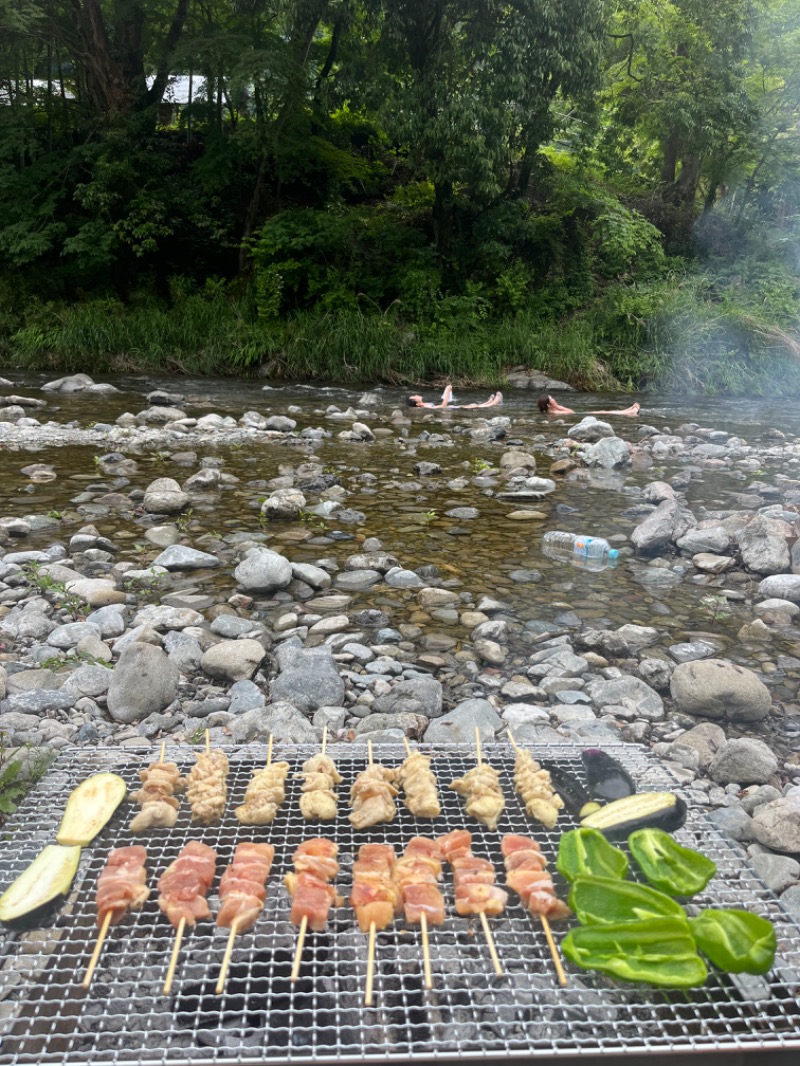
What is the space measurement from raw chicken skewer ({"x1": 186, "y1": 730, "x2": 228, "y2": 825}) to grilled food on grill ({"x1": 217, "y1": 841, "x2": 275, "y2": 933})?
20cm

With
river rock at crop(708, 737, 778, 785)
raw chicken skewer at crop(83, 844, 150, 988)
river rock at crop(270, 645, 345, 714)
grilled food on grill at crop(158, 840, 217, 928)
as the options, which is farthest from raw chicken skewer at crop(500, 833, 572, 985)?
river rock at crop(270, 645, 345, 714)

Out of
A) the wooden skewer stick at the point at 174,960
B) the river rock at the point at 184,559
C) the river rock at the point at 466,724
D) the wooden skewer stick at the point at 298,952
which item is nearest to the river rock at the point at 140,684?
the river rock at the point at 466,724

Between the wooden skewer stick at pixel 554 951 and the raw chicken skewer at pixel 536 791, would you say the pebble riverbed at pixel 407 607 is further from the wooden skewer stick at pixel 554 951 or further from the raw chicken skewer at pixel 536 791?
the wooden skewer stick at pixel 554 951

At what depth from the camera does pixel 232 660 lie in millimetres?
3895

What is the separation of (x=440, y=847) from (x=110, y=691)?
5.98 feet

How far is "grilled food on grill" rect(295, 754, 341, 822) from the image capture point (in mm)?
2477

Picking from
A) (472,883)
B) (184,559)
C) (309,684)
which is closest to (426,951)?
(472,883)

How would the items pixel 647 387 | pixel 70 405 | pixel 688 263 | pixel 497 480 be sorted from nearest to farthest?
pixel 497 480 → pixel 70 405 → pixel 647 387 → pixel 688 263

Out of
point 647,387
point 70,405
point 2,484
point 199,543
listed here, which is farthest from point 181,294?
point 199,543

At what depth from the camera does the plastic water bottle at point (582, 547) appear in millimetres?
6004

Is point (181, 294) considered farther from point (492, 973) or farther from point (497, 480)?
point (492, 973)

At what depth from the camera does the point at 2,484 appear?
760cm

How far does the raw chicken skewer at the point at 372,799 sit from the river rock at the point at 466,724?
0.60m

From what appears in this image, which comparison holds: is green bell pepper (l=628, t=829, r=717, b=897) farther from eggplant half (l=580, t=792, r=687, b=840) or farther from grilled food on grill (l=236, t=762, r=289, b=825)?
grilled food on grill (l=236, t=762, r=289, b=825)
